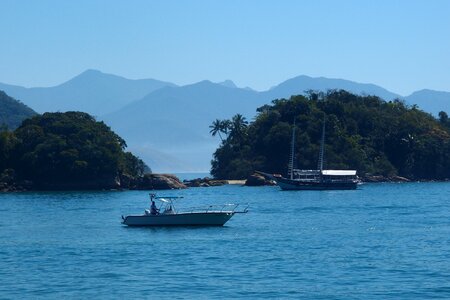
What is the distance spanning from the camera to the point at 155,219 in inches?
2525

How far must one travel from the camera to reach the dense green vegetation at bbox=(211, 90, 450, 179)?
15712 centimetres

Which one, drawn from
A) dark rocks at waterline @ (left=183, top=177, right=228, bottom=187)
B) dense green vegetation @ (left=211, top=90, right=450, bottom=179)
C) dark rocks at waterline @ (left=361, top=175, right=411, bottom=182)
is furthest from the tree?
dark rocks at waterline @ (left=361, top=175, right=411, bottom=182)

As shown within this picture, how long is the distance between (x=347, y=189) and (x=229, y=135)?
48104 millimetres

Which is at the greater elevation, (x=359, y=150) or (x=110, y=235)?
(x=359, y=150)

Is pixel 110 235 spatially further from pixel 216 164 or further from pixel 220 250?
pixel 216 164

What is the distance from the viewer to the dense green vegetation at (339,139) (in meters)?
157

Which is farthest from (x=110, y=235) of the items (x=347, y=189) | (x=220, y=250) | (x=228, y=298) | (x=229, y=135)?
(x=229, y=135)

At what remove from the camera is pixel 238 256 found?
48.9 meters

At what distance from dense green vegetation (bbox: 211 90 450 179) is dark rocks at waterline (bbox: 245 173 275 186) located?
28.8 ft

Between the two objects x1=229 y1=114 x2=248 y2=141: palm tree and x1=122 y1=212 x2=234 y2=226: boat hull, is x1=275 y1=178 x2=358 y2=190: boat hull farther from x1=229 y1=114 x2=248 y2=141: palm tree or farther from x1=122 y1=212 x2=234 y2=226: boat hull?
x1=122 y1=212 x2=234 y2=226: boat hull

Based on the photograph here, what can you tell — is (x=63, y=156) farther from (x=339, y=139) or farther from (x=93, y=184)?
(x=339, y=139)

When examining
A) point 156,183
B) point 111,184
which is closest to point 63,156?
point 111,184

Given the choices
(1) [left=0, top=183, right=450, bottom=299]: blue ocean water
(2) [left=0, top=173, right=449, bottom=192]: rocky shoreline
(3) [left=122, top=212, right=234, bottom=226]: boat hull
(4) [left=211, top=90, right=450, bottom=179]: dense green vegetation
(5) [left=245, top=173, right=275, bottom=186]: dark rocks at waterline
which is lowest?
(1) [left=0, top=183, right=450, bottom=299]: blue ocean water

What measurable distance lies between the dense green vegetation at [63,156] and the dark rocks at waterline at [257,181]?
18.7m
